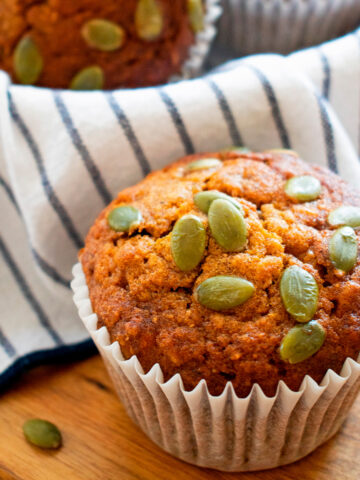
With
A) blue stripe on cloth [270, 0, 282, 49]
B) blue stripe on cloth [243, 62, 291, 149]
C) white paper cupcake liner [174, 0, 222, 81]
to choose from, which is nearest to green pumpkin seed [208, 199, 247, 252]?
blue stripe on cloth [243, 62, 291, 149]

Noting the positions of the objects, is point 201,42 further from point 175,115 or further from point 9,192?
point 9,192

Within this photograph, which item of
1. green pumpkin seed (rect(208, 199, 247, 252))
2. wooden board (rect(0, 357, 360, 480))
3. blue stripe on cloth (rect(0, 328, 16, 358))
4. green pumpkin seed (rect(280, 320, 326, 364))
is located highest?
green pumpkin seed (rect(208, 199, 247, 252))

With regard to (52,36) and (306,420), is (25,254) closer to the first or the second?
(52,36)

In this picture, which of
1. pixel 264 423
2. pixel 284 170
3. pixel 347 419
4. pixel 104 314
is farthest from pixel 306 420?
pixel 284 170

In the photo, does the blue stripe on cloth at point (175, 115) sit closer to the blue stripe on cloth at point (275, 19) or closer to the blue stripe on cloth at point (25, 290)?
the blue stripe on cloth at point (25, 290)

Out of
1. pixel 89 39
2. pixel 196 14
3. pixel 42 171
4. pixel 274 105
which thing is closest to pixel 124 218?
pixel 42 171

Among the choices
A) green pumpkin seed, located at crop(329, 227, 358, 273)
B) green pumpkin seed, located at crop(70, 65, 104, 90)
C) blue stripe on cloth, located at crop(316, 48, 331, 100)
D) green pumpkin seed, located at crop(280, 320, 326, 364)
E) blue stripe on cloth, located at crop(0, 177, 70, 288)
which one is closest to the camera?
green pumpkin seed, located at crop(280, 320, 326, 364)

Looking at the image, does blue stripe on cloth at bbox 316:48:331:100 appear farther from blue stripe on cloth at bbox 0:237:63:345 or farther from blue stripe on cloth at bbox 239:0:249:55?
blue stripe on cloth at bbox 0:237:63:345
